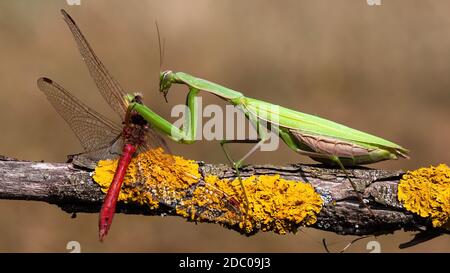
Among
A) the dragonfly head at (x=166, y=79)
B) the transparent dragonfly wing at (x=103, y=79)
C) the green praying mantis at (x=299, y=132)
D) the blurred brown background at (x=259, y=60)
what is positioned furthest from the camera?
the blurred brown background at (x=259, y=60)

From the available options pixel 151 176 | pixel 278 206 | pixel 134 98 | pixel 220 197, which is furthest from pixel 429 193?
pixel 134 98

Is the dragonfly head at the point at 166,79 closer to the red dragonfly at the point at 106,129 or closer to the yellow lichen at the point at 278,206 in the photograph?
the red dragonfly at the point at 106,129

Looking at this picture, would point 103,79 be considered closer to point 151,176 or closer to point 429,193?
point 151,176

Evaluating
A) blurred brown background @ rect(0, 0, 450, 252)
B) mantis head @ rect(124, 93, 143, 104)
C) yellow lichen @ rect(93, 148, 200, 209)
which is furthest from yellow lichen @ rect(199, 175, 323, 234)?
blurred brown background @ rect(0, 0, 450, 252)

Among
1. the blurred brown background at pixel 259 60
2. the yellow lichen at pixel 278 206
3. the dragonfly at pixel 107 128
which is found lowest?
the yellow lichen at pixel 278 206

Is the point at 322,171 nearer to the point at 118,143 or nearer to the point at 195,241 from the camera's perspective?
the point at 118,143

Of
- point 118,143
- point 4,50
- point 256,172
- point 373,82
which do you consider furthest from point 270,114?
point 4,50

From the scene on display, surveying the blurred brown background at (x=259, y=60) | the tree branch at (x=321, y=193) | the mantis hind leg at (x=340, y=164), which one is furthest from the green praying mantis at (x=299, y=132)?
the blurred brown background at (x=259, y=60)
